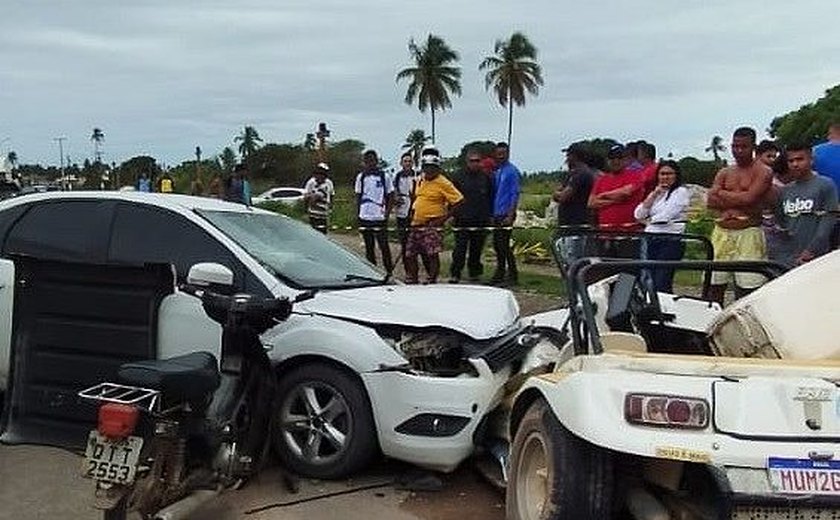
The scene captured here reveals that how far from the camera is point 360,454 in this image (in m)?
5.48

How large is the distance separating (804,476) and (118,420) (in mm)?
2594

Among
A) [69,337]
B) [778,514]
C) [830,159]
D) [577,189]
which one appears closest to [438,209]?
[577,189]

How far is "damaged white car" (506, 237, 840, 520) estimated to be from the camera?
364 cm

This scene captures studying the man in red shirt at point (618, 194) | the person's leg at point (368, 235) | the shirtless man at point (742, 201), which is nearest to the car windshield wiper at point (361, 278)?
the shirtless man at point (742, 201)

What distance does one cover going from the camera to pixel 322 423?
220 inches

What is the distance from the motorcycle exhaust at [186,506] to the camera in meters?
4.54

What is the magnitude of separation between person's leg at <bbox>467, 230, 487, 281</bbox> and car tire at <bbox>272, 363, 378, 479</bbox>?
7.01 meters

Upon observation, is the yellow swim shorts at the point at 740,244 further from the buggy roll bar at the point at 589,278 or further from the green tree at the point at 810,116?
the green tree at the point at 810,116

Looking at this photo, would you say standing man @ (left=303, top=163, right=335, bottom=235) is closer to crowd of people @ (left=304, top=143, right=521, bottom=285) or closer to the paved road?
crowd of people @ (left=304, top=143, right=521, bottom=285)

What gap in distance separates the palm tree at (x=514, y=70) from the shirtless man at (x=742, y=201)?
63.0m

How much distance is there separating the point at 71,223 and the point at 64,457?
1439mm

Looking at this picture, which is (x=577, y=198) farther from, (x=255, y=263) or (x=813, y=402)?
(x=813, y=402)

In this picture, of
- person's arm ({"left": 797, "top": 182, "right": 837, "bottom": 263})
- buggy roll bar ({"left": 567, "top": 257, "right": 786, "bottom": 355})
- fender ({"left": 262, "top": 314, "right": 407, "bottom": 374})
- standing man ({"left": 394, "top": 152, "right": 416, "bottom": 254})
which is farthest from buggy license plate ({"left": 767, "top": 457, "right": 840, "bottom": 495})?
standing man ({"left": 394, "top": 152, "right": 416, "bottom": 254})

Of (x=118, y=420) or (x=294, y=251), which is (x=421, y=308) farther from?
(x=118, y=420)
